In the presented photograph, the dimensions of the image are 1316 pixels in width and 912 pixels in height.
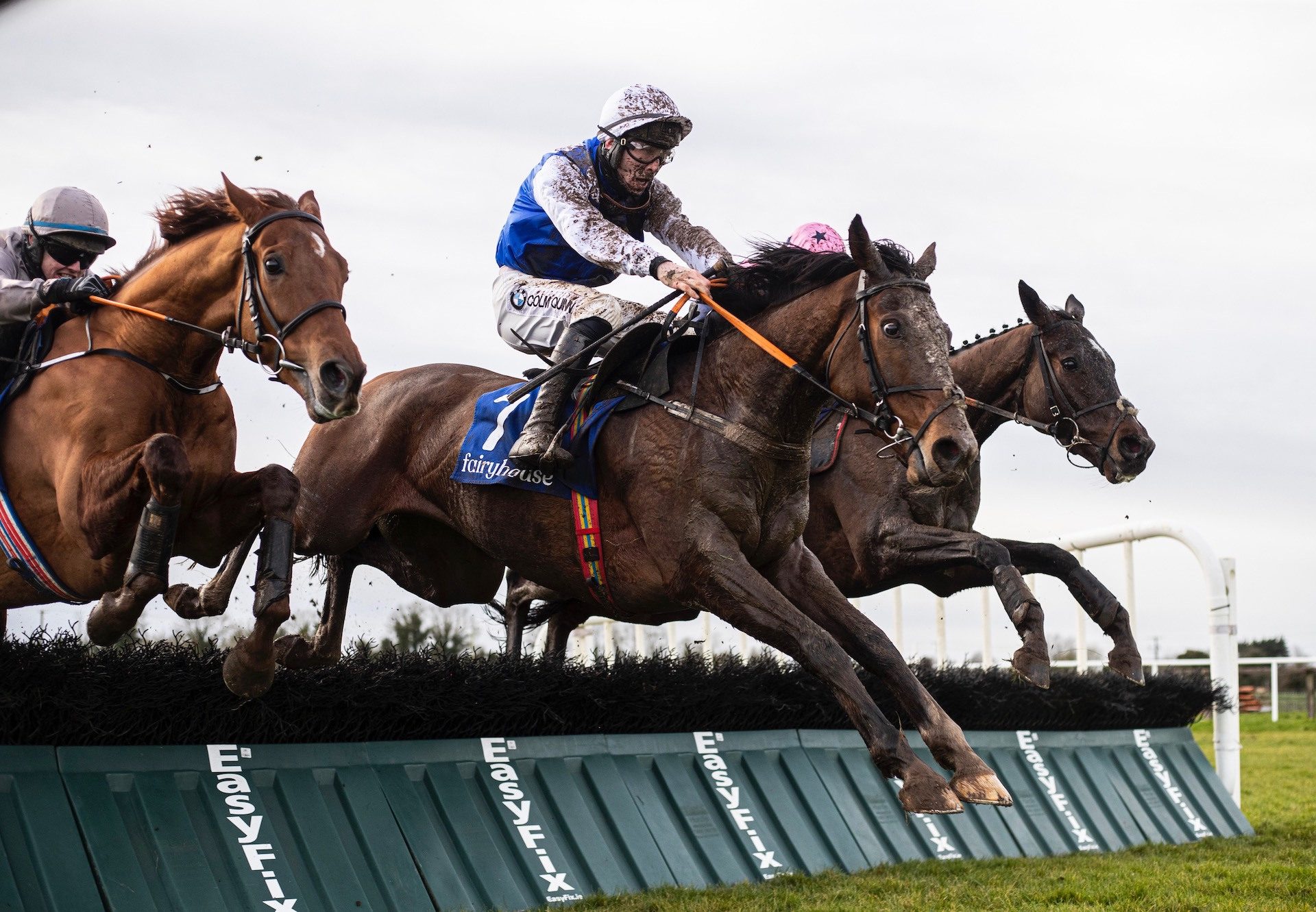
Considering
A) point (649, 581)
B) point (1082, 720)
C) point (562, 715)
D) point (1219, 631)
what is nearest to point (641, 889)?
point (562, 715)

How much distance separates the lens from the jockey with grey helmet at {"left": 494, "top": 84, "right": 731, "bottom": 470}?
5625 millimetres

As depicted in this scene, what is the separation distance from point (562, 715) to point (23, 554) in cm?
236

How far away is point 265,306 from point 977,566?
388cm

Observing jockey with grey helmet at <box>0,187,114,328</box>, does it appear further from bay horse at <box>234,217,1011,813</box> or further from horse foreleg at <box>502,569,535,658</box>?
horse foreleg at <box>502,569,535,658</box>

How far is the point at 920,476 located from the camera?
4789mm

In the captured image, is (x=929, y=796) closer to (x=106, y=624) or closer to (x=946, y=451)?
(x=946, y=451)

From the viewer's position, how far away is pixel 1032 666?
5875 millimetres

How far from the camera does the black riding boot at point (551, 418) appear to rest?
5.53 metres

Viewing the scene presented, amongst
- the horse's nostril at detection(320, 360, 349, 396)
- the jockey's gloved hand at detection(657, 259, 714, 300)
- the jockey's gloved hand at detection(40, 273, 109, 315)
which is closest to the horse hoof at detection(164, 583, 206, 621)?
the jockey's gloved hand at detection(40, 273, 109, 315)

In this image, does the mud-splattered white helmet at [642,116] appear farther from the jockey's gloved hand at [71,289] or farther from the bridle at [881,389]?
the jockey's gloved hand at [71,289]

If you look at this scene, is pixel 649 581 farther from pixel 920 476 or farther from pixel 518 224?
pixel 518 224

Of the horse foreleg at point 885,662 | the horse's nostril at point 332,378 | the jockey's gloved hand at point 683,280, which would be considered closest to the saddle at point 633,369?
the jockey's gloved hand at point 683,280

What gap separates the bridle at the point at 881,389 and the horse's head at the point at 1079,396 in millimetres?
2653

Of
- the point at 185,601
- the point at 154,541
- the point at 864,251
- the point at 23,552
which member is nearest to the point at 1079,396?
the point at 864,251
